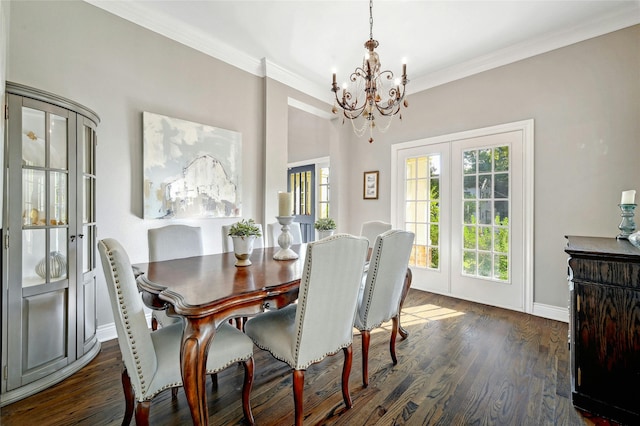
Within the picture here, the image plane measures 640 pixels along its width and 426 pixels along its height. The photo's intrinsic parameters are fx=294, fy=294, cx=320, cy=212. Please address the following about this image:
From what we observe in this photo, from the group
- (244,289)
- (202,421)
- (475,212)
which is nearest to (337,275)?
(244,289)

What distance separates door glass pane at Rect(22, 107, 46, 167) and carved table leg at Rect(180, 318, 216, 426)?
5.16 feet

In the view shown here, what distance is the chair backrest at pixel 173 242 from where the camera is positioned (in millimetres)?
2256

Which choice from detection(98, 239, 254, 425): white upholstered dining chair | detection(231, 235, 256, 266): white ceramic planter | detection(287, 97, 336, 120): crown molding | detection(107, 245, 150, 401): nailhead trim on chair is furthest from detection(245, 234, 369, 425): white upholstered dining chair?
detection(287, 97, 336, 120): crown molding

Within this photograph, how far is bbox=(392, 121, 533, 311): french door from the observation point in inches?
131

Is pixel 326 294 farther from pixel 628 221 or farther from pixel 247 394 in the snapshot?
pixel 628 221

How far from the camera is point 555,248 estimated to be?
122 inches

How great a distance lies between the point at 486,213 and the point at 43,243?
4169mm

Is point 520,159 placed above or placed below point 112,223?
above

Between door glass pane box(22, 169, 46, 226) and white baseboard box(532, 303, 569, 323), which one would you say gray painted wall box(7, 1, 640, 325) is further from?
door glass pane box(22, 169, 46, 226)

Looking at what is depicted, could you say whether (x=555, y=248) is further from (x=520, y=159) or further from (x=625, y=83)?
(x=625, y=83)

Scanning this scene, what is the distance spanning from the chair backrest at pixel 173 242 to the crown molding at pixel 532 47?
11.4ft

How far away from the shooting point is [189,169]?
120 inches

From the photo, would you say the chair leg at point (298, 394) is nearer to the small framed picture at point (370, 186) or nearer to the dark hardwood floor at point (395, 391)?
the dark hardwood floor at point (395, 391)

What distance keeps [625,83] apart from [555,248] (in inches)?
64.8
